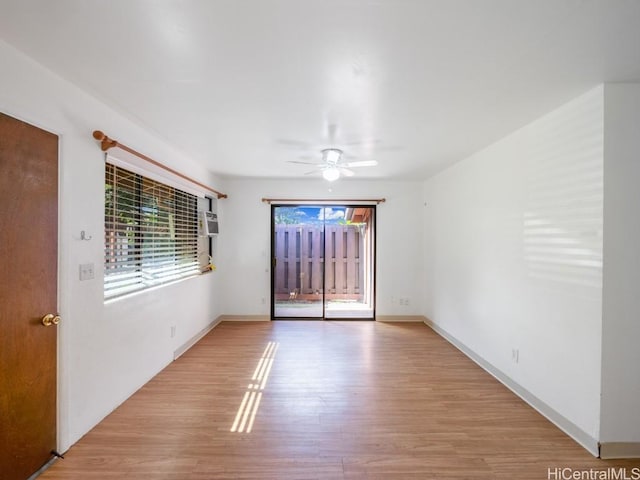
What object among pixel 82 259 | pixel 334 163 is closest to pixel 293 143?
pixel 334 163

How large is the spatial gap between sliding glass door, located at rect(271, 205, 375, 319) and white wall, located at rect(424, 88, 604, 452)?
216 centimetres

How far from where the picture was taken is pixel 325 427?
225 cm

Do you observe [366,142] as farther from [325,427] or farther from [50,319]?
[50,319]

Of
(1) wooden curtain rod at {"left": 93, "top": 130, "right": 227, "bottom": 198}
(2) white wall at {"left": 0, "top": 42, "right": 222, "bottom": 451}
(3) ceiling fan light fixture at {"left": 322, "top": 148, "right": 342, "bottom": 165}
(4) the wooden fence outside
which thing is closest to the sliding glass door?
(4) the wooden fence outside

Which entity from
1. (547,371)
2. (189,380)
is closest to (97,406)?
(189,380)

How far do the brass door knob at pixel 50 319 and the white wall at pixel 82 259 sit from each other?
10 cm

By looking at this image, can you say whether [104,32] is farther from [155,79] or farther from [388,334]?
[388,334]

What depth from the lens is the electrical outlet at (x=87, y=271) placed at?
2.09 meters

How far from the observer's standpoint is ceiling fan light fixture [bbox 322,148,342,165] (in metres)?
3.29

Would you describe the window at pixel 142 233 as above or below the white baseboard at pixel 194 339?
above

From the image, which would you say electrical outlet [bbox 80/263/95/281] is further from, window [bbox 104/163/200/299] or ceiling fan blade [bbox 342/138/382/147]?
ceiling fan blade [bbox 342/138/382/147]

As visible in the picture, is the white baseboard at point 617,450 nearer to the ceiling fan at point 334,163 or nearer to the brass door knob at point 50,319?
the ceiling fan at point 334,163

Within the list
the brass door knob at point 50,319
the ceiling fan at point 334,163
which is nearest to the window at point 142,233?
the brass door knob at point 50,319

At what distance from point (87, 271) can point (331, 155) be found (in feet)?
8.12
